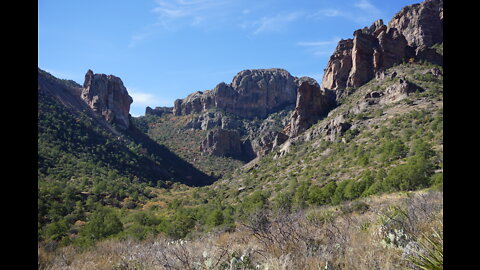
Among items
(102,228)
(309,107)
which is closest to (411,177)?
(102,228)

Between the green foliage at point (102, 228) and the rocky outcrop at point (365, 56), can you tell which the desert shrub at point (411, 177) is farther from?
the rocky outcrop at point (365, 56)

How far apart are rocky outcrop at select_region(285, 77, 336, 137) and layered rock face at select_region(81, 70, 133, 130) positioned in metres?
54.5

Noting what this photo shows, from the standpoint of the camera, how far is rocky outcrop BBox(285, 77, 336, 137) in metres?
55.4

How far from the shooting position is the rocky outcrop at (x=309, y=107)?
55.4 meters

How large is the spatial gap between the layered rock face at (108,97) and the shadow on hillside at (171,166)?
5.26m

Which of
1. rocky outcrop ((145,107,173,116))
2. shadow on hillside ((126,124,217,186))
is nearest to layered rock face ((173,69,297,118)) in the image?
rocky outcrop ((145,107,173,116))

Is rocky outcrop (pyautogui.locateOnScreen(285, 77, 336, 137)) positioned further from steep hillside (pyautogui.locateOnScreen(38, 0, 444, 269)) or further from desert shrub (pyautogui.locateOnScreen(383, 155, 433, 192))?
desert shrub (pyautogui.locateOnScreen(383, 155, 433, 192))

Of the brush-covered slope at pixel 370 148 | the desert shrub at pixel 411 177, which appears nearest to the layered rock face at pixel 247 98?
the brush-covered slope at pixel 370 148

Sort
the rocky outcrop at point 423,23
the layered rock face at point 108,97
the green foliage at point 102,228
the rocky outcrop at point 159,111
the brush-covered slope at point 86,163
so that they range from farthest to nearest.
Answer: the rocky outcrop at point 159,111, the layered rock face at point 108,97, the rocky outcrop at point 423,23, the brush-covered slope at point 86,163, the green foliage at point 102,228

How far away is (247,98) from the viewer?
120688 millimetres

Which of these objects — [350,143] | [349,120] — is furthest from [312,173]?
[349,120]

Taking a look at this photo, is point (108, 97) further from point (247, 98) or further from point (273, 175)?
point (273, 175)
